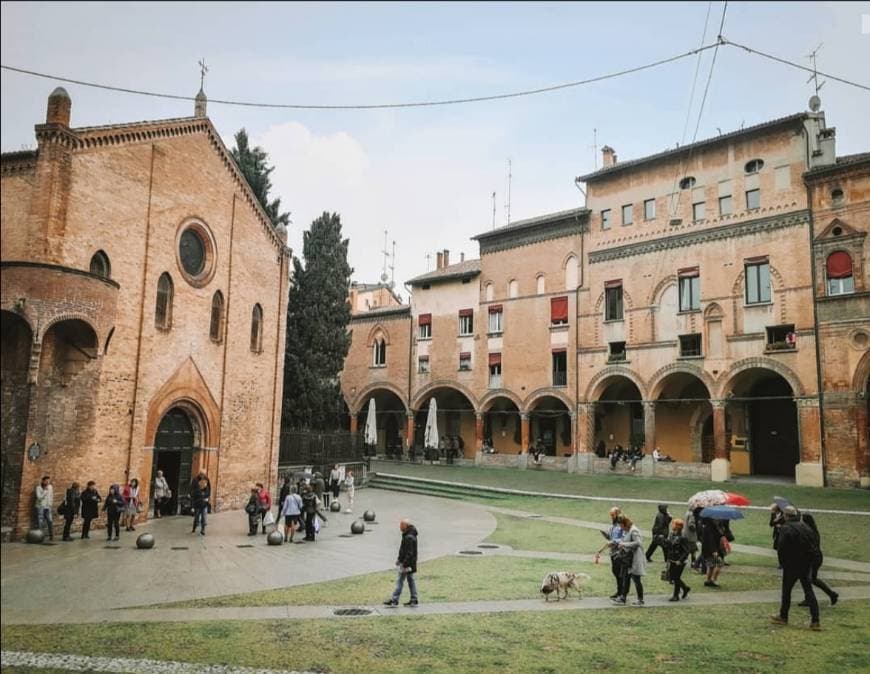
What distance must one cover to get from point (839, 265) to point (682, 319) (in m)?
7.35

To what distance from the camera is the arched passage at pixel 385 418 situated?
4844 cm

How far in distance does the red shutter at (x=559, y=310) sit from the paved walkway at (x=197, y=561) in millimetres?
17262

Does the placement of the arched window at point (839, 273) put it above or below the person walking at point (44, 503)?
above

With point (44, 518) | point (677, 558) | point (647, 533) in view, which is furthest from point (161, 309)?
point (677, 558)

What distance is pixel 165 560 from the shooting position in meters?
14.1

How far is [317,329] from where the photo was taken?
36.1 metres

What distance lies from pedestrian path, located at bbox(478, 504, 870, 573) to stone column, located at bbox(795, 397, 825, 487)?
482 inches

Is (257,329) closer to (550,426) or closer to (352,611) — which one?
(352,611)

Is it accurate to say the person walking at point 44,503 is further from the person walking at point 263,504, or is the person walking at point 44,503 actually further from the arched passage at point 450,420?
the arched passage at point 450,420

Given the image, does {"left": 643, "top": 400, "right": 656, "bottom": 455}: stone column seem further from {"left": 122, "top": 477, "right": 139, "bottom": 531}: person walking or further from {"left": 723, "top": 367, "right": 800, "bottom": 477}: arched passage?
{"left": 122, "top": 477, "right": 139, "bottom": 531}: person walking

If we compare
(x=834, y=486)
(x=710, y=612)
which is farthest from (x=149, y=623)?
(x=834, y=486)

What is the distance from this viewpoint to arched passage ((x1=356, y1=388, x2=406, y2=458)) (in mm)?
48438

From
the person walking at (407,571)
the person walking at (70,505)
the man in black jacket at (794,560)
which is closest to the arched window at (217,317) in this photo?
the person walking at (70,505)

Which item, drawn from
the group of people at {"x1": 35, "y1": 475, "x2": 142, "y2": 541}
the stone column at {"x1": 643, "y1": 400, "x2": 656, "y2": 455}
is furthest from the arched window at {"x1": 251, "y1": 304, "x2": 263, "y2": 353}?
the stone column at {"x1": 643, "y1": 400, "x2": 656, "y2": 455}
